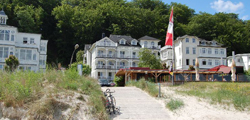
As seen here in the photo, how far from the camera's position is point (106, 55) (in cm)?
5900

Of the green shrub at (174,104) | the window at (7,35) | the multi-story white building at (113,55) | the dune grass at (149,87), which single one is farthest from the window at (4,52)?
the green shrub at (174,104)

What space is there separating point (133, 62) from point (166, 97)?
4265 centimetres

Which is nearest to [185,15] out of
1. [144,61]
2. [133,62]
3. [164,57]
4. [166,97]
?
[164,57]

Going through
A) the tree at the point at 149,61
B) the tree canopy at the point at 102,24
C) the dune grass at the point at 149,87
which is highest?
the tree canopy at the point at 102,24

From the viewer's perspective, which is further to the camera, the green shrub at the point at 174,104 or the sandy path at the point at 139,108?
the green shrub at the point at 174,104

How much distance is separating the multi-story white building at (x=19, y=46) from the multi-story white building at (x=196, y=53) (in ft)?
106

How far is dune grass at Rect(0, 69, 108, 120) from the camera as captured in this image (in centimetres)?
1132

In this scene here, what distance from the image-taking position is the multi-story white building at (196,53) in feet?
192

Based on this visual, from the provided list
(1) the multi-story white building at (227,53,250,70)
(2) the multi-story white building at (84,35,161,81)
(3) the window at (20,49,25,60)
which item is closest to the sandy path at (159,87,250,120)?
(3) the window at (20,49,25,60)

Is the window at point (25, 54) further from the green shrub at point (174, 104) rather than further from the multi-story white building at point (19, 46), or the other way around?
the green shrub at point (174, 104)

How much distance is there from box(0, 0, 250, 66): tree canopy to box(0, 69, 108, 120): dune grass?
52.2 metres

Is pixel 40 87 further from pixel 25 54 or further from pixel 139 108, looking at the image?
pixel 25 54

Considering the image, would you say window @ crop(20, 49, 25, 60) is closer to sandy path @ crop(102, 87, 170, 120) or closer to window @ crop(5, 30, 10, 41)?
window @ crop(5, 30, 10, 41)

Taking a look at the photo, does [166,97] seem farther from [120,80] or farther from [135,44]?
[135,44]
